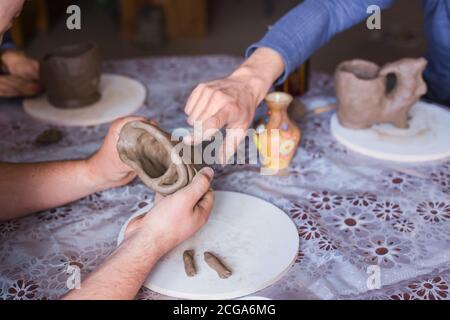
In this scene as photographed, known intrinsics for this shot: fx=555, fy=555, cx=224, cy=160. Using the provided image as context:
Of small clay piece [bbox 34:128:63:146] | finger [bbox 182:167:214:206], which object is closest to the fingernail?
finger [bbox 182:167:214:206]

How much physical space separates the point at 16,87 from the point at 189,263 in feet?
3.02

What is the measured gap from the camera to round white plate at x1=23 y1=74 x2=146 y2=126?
153 centimetres

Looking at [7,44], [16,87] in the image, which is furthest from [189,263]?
[7,44]

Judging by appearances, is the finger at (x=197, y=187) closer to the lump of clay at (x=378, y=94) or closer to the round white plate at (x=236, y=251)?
the round white plate at (x=236, y=251)

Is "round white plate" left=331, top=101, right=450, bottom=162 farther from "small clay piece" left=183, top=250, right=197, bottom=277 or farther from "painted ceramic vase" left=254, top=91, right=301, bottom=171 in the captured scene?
"small clay piece" left=183, top=250, right=197, bottom=277

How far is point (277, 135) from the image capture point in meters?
1.27

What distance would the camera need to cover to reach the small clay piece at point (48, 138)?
1.43 meters

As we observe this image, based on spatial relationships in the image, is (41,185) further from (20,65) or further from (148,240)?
(20,65)

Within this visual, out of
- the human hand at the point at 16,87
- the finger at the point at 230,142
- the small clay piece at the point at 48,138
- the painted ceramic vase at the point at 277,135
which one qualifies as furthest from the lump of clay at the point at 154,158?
the human hand at the point at 16,87

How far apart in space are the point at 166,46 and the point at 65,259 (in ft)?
10.4

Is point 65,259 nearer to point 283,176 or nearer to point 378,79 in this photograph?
point 283,176

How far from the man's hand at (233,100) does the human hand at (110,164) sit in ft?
0.47

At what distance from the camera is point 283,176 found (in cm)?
128

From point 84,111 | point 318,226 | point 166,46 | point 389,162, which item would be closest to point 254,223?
point 318,226
